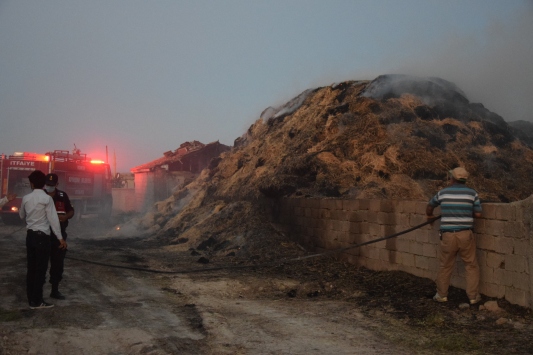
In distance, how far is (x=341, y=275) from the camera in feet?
28.1

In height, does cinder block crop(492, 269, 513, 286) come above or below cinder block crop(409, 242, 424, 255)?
below

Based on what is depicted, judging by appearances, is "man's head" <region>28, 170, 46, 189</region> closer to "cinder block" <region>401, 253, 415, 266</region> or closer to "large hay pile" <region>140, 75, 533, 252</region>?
"cinder block" <region>401, 253, 415, 266</region>

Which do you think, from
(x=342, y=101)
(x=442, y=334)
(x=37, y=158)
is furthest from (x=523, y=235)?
(x=37, y=158)

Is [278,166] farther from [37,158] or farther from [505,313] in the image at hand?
[37,158]

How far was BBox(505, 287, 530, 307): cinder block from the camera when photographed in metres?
5.34

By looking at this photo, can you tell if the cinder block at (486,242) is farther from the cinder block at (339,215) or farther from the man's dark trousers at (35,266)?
the man's dark trousers at (35,266)

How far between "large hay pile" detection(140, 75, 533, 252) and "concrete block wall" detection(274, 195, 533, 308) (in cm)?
157

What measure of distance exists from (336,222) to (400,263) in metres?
2.28

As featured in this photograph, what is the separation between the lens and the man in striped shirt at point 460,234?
5.81 m

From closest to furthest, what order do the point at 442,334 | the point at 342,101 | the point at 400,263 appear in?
1. the point at 442,334
2. the point at 400,263
3. the point at 342,101

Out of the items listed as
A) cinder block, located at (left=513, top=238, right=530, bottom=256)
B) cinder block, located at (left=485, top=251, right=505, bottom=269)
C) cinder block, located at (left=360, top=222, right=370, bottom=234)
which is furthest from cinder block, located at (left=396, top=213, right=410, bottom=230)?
cinder block, located at (left=513, top=238, right=530, bottom=256)

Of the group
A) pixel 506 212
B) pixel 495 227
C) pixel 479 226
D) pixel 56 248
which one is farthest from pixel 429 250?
pixel 56 248

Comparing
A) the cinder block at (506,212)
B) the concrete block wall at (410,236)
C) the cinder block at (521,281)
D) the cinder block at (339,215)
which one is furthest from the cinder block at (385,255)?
the cinder block at (521,281)

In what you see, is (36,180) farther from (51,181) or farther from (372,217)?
(372,217)
